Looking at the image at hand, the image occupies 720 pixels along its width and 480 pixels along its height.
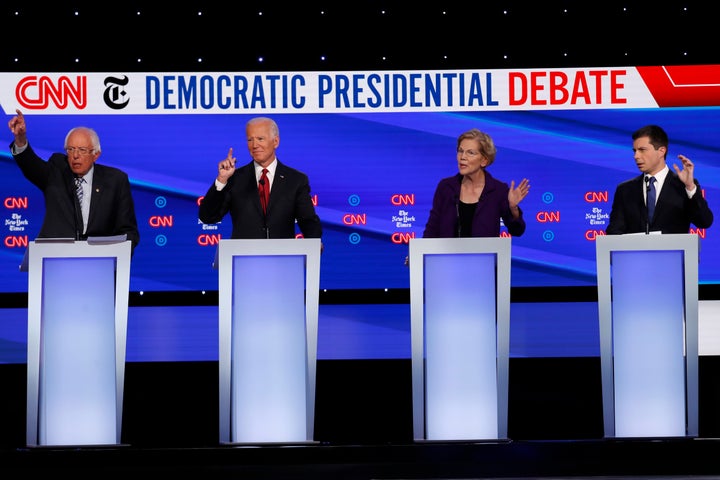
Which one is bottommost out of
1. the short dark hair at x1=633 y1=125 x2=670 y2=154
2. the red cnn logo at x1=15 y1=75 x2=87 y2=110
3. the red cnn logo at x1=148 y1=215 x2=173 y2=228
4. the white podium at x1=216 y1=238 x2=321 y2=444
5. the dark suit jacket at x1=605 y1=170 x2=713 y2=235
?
the white podium at x1=216 y1=238 x2=321 y2=444

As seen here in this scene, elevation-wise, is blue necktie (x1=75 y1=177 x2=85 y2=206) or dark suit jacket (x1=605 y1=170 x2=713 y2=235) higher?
blue necktie (x1=75 y1=177 x2=85 y2=206)

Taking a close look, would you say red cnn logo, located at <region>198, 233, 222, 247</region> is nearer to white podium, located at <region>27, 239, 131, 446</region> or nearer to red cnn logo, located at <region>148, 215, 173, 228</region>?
red cnn logo, located at <region>148, 215, 173, 228</region>

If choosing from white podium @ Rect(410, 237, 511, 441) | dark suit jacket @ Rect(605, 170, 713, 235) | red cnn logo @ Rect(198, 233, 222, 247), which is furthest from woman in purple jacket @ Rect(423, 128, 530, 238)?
red cnn logo @ Rect(198, 233, 222, 247)

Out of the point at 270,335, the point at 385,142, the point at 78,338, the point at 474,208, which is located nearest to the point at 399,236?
the point at 385,142

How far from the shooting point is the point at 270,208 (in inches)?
189

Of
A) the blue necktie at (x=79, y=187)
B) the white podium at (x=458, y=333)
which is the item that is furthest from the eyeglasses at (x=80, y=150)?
the white podium at (x=458, y=333)

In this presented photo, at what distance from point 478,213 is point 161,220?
102 inches

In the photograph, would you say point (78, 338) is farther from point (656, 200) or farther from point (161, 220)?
point (161, 220)

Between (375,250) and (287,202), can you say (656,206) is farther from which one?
(375,250)

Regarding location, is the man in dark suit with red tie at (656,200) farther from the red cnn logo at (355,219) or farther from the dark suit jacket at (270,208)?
the red cnn logo at (355,219)

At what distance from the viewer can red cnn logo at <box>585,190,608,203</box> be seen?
6.57 metres

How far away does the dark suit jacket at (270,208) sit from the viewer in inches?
188

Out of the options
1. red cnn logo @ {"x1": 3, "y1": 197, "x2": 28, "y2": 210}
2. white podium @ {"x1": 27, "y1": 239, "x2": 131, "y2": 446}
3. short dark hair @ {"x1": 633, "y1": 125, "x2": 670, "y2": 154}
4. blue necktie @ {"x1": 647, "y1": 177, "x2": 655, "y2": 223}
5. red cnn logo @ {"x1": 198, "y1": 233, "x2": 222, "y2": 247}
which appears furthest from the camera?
red cnn logo @ {"x1": 198, "y1": 233, "x2": 222, "y2": 247}

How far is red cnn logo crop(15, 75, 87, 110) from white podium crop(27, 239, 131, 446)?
285cm
